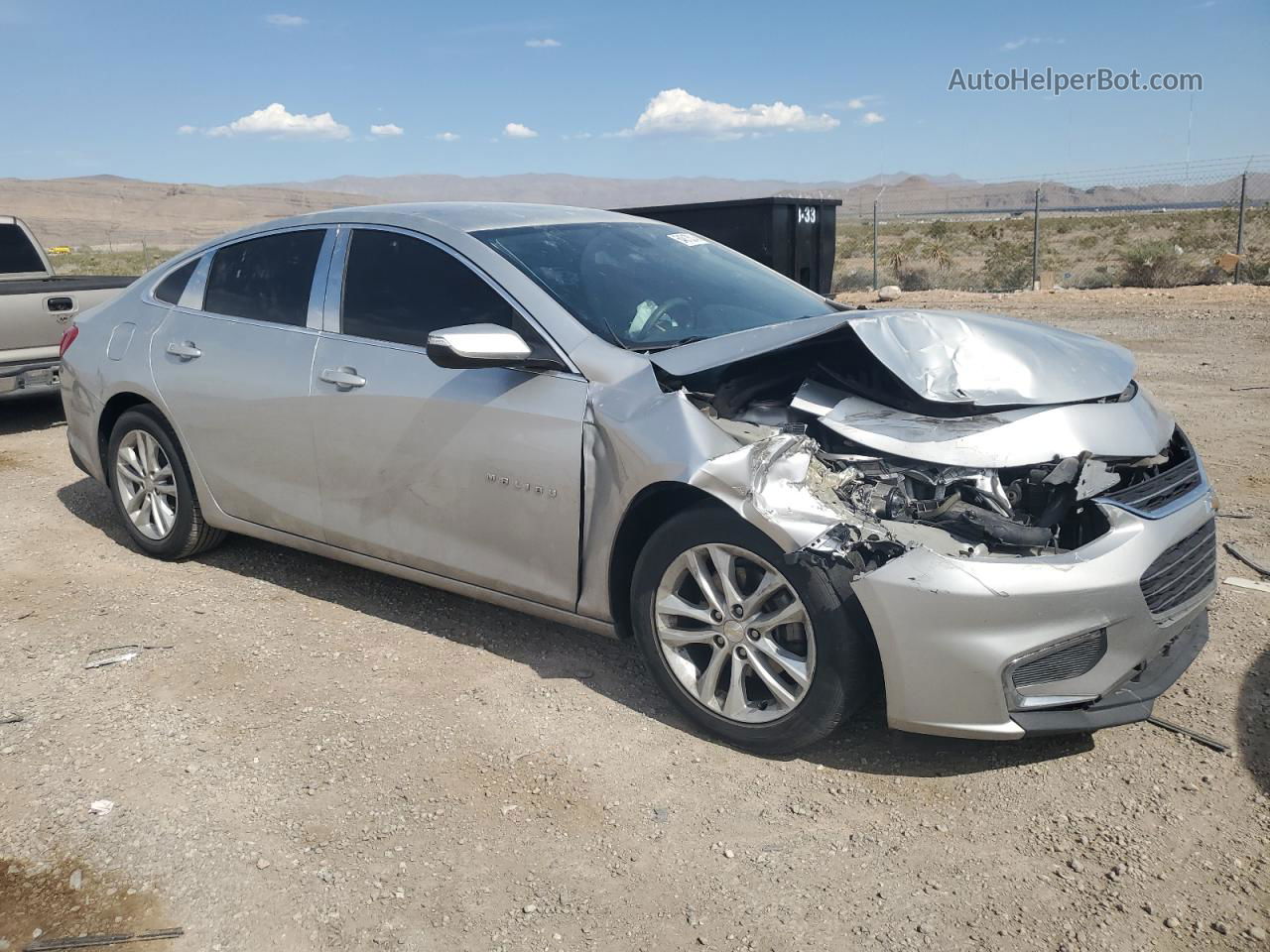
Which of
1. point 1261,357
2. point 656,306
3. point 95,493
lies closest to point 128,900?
point 656,306

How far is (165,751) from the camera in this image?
147 inches

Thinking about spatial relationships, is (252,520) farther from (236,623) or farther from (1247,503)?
(1247,503)

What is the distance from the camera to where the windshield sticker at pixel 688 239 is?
196 inches

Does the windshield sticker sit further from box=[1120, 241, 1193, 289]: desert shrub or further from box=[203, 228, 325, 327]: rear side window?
box=[1120, 241, 1193, 289]: desert shrub

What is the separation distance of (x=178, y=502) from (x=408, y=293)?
6.22 feet

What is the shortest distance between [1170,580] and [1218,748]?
2.14 feet

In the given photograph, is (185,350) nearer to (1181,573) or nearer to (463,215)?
(463,215)

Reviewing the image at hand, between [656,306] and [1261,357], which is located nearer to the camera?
[656,306]

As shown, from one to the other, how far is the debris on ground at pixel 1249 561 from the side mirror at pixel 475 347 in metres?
3.51

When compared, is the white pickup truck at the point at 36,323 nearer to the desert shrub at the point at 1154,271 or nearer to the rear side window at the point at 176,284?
the rear side window at the point at 176,284

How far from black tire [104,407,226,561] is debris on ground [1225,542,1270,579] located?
16.2 feet

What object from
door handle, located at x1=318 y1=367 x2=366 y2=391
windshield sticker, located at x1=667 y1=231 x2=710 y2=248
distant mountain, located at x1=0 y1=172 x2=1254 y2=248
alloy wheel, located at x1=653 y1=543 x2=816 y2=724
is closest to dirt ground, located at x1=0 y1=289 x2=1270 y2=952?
alloy wheel, located at x1=653 y1=543 x2=816 y2=724

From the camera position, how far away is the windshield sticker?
4.98 meters

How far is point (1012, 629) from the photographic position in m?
3.10
